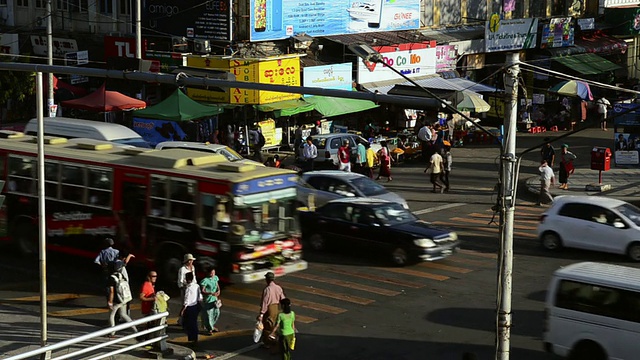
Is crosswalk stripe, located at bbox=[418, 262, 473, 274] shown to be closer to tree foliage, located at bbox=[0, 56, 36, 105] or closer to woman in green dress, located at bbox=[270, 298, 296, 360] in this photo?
woman in green dress, located at bbox=[270, 298, 296, 360]

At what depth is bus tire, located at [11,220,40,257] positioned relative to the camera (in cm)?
2445

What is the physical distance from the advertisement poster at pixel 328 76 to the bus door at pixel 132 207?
20.8 metres

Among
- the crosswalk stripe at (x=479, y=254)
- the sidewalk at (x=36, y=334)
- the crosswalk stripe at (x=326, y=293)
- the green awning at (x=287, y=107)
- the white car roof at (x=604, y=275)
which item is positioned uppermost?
the green awning at (x=287, y=107)

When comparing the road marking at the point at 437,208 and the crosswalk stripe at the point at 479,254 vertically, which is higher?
the road marking at the point at 437,208

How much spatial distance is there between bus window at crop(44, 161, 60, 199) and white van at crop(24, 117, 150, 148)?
26.2 feet

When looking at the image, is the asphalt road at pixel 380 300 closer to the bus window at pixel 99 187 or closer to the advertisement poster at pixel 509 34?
the bus window at pixel 99 187

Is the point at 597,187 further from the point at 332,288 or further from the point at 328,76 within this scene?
the point at 332,288

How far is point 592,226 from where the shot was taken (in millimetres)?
25031

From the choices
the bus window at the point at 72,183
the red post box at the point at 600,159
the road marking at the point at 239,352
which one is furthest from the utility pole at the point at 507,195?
the red post box at the point at 600,159

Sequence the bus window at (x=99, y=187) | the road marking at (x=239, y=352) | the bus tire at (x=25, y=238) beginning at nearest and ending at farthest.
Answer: the road marking at (x=239, y=352) < the bus window at (x=99, y=187) < the bus tire at (x=25, y=238)

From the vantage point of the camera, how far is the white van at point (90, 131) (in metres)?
32.2

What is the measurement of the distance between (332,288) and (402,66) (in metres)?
27.0

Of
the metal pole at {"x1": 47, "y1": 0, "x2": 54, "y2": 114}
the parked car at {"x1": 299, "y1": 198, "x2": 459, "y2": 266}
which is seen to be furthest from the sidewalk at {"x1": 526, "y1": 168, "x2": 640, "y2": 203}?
the metal pole at {"x1": 47, "y1": 0, "x2": 54, "y2": 114}

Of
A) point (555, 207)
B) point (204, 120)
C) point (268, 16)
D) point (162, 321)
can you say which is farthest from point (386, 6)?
point (162, 321)
